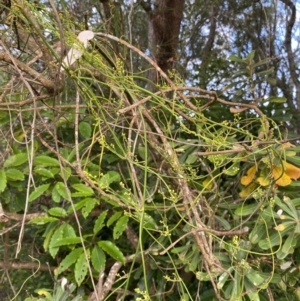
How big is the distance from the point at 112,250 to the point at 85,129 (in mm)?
322

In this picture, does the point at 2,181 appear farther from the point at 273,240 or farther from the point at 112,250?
the point at 273,240

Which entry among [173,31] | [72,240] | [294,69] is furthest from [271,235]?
[294,69]

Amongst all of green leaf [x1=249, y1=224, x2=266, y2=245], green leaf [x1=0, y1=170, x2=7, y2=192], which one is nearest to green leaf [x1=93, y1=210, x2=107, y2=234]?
green leaf [x1=0, y1=170, x2=7, y2=192]

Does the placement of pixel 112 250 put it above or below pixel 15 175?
below

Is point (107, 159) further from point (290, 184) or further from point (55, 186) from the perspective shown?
point (290, 184)

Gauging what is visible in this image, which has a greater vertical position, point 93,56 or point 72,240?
point 93,56

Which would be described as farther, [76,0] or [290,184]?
[76,0]

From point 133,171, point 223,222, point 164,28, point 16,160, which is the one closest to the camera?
point 133,171

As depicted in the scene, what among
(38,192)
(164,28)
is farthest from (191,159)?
(164,28)

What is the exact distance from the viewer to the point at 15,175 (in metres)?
1.11

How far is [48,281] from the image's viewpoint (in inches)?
52.0

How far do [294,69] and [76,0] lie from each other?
0.91 m

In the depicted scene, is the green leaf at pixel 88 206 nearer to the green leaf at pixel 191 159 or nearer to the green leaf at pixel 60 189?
the green leaf at pixel 60 189

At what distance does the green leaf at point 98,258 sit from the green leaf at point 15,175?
24cm
